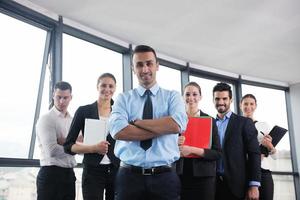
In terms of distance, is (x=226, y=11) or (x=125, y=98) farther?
(x=226, y=11)

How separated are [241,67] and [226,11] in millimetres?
2447

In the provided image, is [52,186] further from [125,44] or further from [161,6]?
[125,44]

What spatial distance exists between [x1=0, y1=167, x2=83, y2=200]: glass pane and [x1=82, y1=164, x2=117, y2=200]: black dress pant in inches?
47.7

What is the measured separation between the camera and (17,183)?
3500 millimetres

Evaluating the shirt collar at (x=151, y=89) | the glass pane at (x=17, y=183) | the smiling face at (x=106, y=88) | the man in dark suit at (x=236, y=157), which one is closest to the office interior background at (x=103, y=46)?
the glass pane at (x=17, y=183)

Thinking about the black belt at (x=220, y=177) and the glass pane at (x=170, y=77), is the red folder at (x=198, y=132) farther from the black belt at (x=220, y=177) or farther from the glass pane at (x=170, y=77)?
the glass pane at (x=170, y=77)

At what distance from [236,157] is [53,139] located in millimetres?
1356

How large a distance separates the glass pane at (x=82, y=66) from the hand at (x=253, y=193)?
2.25m

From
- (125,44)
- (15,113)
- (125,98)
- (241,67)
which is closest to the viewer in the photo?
(125,98)

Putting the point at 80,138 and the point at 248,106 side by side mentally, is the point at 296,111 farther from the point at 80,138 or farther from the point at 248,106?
the point at 80,138

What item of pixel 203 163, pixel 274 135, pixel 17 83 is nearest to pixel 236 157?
pixel 203 163

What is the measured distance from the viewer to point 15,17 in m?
3.70

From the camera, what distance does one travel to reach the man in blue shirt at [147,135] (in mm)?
1577

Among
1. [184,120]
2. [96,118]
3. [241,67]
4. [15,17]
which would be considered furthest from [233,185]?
[241,67]
